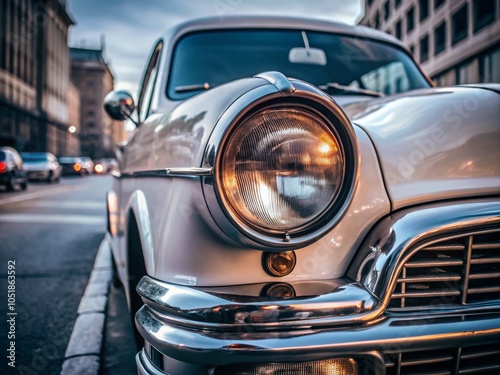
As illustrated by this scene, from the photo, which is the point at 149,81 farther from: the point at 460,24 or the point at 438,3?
the point at 438,3

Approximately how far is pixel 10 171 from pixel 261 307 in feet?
50.9

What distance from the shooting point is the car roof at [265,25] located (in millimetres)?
2624

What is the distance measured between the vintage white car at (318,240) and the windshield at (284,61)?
89cm

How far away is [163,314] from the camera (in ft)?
4.22

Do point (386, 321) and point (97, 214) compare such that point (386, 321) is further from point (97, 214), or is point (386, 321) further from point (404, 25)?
point (404, 25)

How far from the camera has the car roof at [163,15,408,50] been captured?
8.61ft

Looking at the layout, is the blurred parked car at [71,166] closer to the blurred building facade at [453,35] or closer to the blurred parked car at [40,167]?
the blurred parked car at [40,167]

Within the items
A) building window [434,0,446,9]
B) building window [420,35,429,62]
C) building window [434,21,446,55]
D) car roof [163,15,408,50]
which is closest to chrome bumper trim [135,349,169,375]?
car roof [163,15,408,50]

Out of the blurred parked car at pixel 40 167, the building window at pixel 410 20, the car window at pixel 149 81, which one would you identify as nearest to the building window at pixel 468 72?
the building window at pixel 410 20

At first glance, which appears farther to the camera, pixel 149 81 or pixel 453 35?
pixel 453 35

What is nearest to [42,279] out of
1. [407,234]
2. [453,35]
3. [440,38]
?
[407,234]

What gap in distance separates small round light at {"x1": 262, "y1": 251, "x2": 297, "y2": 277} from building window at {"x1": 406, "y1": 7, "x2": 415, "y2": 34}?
31417 millimetres

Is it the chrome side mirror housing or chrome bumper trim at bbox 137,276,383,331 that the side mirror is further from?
chrome bumper trim at bbox 137,276,383,331

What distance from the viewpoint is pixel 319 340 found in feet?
3.82
